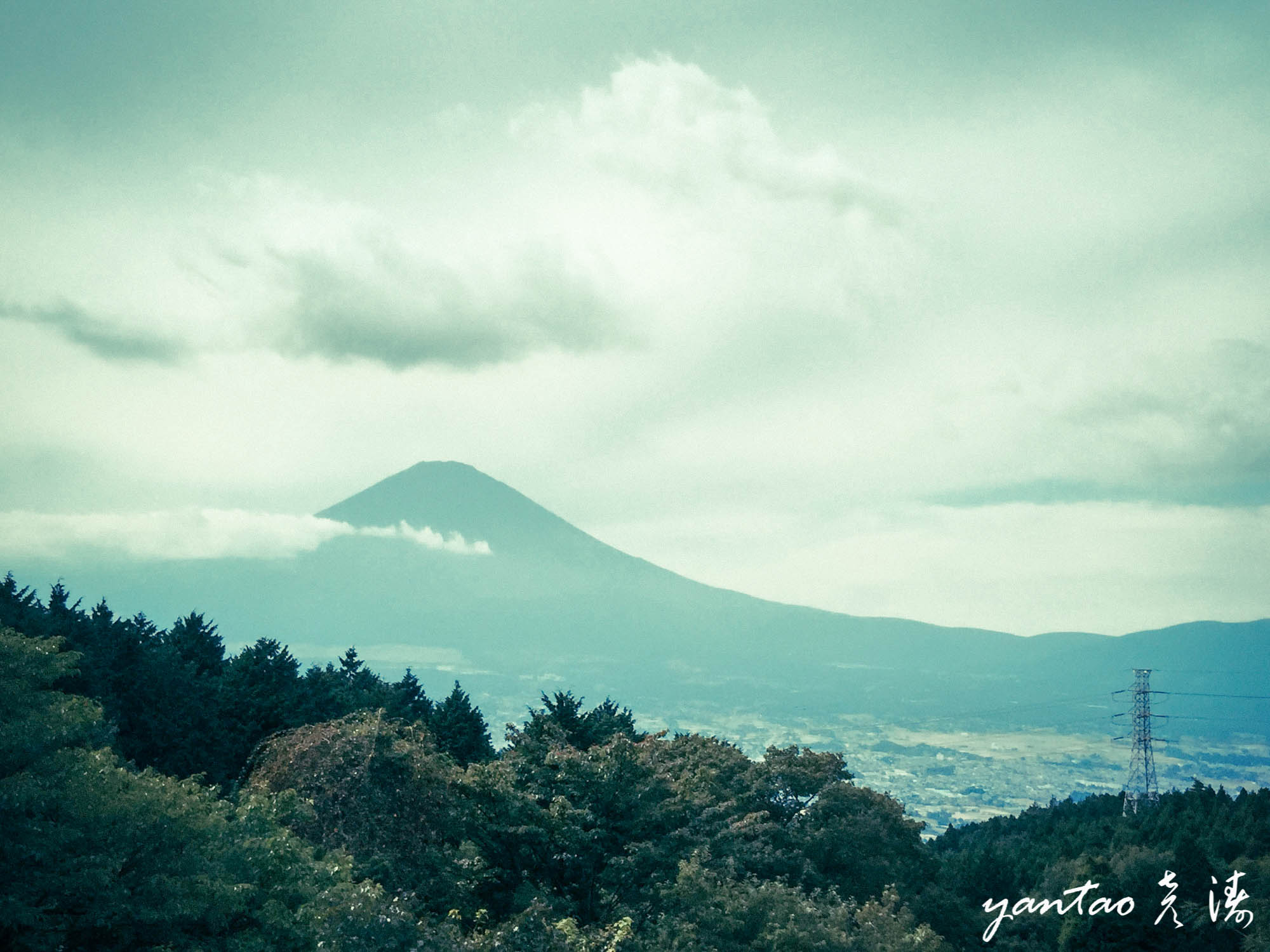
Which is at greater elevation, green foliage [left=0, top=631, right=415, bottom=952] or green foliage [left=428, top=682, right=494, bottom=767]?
green foliage [left=0, top=631, right=415, bottom=952]

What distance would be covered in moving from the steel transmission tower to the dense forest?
6.02m

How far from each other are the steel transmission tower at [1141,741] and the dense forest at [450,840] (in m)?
6.02

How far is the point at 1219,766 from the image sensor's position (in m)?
199

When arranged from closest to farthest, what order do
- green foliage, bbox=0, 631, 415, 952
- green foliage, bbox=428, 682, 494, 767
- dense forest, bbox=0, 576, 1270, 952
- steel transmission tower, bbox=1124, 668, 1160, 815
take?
green foliage, bbox=0, 631, 415, 952 → dense forest, bbox=0, 576, 1270, 952 → green foliage, bbox=428, 682, 494, 767 → steel transmission tower, bbox=1124, 668, 1160, 815

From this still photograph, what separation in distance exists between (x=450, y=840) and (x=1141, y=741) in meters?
43.6

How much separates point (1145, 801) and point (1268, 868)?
18503 mm

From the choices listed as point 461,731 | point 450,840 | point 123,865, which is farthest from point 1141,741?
point 123,865

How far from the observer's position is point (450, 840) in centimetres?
2322

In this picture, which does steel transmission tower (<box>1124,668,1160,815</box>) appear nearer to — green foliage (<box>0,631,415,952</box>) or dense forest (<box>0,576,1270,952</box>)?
dense forest (<box>0,576,1270,952</box>)

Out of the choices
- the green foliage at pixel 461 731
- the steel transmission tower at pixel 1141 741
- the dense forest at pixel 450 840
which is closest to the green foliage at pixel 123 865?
the dense forest at pixel 450 840

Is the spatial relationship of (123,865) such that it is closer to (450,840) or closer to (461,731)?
(450,840)

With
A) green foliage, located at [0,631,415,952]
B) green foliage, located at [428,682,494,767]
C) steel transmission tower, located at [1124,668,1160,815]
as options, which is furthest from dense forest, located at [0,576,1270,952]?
steel transmission tower, located at [1124,668,1160,815]

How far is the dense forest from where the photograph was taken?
47.2 ft

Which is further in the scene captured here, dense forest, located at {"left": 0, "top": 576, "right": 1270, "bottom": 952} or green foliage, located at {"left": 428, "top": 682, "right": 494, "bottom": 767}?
green foliage, located at {"left": 428, "top": 682, "right": 494, "bottom": 767}
